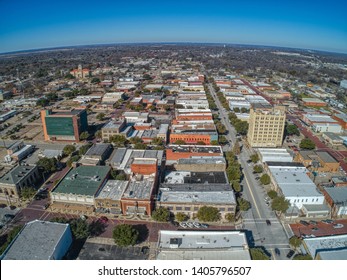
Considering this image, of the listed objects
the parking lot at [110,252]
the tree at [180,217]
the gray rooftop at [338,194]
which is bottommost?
the parking lot at [110,252]

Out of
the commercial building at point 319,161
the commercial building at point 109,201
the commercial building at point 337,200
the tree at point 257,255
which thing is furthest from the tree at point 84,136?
the commercial building at point 337,200

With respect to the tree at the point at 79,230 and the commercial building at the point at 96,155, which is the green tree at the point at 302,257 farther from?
the commercial building at the point at 96,155

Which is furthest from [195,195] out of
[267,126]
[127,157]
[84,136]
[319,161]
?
[84,136]

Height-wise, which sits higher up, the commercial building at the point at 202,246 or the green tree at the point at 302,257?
the commercial building at the point at 202,246

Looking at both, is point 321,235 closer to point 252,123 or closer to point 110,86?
point 252,123

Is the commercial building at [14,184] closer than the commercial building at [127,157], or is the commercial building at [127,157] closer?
the commercial building at [14,184]

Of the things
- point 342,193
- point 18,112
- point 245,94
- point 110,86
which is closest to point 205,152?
point 342,193

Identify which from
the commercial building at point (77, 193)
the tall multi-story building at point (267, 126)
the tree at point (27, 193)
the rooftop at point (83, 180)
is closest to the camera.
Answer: the commercial building at point (77, 193)
